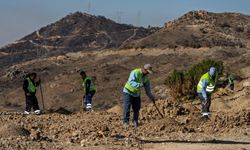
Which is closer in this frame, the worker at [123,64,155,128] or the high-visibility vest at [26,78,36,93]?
the worker at [123,64,155,128]

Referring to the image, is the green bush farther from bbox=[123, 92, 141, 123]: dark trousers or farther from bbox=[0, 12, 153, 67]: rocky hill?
bbox=[0, 12, 153, 67]: rocky hill

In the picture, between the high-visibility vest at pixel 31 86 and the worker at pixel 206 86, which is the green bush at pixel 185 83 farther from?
the worker at pixel 206 86

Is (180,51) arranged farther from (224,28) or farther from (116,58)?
(224,28)

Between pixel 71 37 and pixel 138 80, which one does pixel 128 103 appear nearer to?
pixel 138 80

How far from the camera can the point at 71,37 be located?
317 ft

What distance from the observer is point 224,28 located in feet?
238

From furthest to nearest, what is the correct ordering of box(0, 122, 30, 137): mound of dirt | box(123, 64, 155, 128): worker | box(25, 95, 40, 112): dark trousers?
box(25, 95, 40, 112): dark trousers
box(123, 64, 155, 128): worker
box(0, 122, 30, 137): mound of dirt

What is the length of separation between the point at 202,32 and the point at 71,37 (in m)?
32.2

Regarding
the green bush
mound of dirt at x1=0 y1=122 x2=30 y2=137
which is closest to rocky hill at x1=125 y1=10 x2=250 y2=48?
the green bush

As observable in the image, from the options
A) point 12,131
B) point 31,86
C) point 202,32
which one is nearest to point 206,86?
point 31,86

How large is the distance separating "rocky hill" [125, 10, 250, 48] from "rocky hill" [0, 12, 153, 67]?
1599 centimetres

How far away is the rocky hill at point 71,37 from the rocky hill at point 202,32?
52.5 ft

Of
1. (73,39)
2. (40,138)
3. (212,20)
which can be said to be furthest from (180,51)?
(40,138)

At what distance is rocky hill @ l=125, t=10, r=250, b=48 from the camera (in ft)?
214
